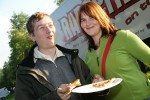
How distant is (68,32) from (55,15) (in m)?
1.23

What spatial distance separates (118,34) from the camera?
3.74 meters

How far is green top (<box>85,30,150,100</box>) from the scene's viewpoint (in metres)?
3.60

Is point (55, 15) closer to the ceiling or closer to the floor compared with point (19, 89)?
closer to the ceiling

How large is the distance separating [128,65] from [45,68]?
38.5 inches

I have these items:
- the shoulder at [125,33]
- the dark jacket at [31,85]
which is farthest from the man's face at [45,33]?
the shoulder at [125,33]

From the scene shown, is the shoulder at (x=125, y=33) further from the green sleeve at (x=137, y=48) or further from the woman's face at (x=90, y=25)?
the woman's face at (x=90, y=25)

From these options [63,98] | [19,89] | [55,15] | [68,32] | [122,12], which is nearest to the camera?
[63,98]

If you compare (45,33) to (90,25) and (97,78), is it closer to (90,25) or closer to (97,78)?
(90,25)

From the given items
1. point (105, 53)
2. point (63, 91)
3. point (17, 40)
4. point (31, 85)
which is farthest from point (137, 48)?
point (17, 40)

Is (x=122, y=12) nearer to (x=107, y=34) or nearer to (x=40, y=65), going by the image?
(x=107, y=34)

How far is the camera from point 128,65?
366 centimetres

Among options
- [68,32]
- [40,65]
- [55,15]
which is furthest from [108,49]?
[55,15]

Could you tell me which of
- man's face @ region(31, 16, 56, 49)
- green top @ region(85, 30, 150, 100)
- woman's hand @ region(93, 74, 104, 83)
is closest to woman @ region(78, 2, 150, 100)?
green top @ region(85, 30, 150, 100)

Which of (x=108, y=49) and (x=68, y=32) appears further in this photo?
(x=68, y=32)
